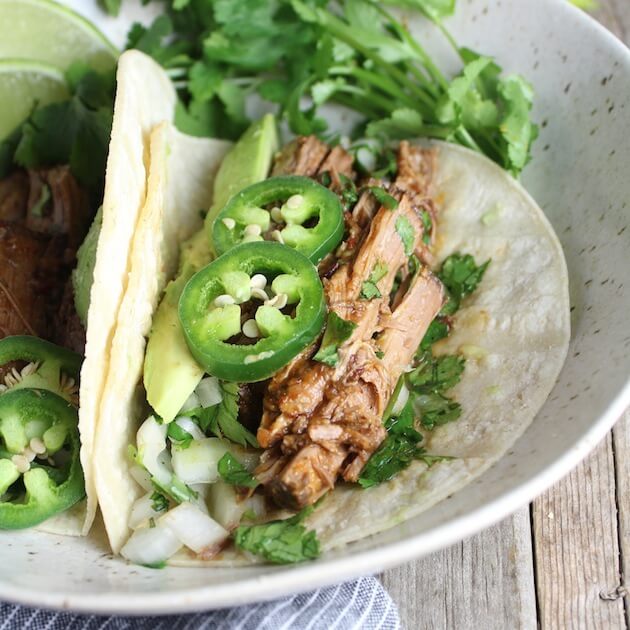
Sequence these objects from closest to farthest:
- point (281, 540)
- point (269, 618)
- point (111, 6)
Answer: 1. point (281, 540)
2. point (269, 618)
3. point (111, 6)

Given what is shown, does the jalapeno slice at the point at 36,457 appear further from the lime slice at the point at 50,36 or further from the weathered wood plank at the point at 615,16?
the weathered wood plank at the point at 615,16

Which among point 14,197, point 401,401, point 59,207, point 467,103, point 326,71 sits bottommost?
point 14,197

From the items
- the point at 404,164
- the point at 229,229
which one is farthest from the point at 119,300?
the point at 404,164

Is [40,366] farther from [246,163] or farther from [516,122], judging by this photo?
[516,122]

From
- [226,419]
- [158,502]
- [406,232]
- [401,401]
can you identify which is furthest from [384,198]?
[158,502]

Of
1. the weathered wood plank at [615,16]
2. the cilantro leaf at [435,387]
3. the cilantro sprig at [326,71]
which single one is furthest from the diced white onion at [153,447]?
the weathered wood plank at [615,16]

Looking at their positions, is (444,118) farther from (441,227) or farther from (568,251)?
(568,251)
